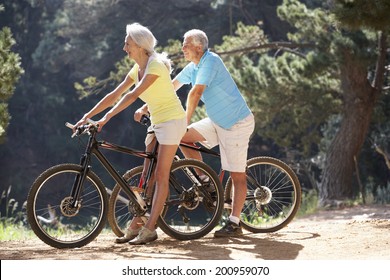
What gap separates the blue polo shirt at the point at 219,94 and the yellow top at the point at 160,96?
41 cm

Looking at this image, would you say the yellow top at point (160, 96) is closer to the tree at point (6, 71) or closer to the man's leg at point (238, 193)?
the man's leg at point (238, 193)

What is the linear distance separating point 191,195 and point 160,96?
3.06 feet

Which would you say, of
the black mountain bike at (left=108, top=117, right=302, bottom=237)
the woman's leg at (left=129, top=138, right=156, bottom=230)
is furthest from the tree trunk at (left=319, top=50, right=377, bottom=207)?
the woman's leg at (left=129, top=138, right=156, bottom=230)

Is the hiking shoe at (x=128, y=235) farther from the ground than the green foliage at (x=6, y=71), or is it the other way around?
the green foliage at (x=6, y=71)

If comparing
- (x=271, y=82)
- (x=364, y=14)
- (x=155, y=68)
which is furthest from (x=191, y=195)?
(x=271, y=82)

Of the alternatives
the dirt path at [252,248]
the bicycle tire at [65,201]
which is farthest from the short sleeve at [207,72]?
the dirt path at [252,248]

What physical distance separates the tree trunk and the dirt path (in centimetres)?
871

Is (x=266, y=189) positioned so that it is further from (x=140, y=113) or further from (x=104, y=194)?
(x=104, y=194)

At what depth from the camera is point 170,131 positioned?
6480 millimetres

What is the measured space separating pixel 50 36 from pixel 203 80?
120 ft

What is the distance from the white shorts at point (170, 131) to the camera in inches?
255

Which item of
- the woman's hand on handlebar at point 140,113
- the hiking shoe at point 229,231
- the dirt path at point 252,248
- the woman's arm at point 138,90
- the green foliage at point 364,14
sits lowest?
the dirt path at point 252,248

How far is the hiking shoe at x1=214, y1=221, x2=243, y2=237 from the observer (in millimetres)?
7004

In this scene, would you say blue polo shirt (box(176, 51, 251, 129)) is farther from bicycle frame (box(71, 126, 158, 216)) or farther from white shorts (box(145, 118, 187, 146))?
bicycle frame (box(71, 126, 158, 216))
